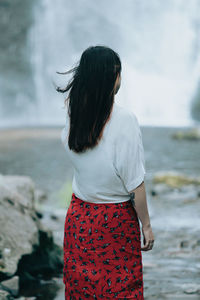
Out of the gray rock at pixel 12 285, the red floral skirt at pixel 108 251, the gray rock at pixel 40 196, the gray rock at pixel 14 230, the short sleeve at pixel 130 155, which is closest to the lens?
the short sleeve at pixel 130 155

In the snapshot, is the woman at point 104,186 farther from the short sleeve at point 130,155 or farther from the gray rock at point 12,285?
the gray rock at point 12,285

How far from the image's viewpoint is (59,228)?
5688 millimetres

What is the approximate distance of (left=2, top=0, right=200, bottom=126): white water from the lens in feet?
97.0

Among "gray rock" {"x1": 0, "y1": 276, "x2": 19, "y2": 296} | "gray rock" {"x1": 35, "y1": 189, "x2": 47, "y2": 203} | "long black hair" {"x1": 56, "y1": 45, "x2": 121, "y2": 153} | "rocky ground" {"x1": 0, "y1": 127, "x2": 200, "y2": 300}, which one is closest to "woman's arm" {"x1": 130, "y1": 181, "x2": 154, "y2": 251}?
"long black hair" {"x1": 56, "y1": 45, "x2": 121, "y2": 153}

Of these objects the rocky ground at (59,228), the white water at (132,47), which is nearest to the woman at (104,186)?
the rocky ground at (59,228)

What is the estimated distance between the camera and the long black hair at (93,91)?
2.05 meters

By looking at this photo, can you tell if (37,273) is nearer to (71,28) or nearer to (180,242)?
(180,242)

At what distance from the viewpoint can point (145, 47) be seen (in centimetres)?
3547

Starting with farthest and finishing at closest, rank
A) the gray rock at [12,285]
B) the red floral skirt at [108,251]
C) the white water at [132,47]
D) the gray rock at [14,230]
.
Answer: the white water at [132,47], the gray rock at [14,230], the gray rock at [12,285], the red floral skirt at [108,251]

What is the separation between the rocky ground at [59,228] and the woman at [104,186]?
3.42 ft

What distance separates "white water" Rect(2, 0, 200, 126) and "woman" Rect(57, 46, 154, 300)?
25.4 meters

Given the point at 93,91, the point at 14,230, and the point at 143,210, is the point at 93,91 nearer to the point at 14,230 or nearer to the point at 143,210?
the point at 143,210

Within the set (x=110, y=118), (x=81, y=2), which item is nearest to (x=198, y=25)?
(x=81, y=2)

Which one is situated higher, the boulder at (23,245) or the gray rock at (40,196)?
the boulder at (23,245)
